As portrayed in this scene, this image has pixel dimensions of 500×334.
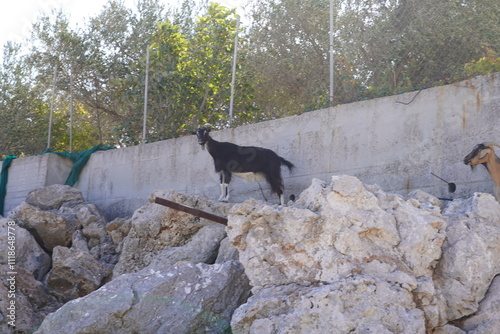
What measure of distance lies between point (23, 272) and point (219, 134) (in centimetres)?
396

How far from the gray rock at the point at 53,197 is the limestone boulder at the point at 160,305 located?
5645 millimetres

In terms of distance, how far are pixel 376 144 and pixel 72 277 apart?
14.0 ft

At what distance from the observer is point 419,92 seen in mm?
7754

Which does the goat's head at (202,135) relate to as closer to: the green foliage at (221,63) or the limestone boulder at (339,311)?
the green foliage at (221,63)

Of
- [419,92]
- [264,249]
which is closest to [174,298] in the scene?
[264,249]

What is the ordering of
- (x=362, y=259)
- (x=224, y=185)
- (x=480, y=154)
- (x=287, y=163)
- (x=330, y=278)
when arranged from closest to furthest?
(x=330, y=278)
(x=362, y=259)
(x=480, y=154)
(x=287, y=163)
(x=224, y=185)

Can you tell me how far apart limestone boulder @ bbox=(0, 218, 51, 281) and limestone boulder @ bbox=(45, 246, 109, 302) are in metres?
0.81

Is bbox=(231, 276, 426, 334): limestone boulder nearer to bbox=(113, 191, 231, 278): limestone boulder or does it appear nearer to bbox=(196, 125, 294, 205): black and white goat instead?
bbox=(113, 191, 231, 278): limestone boulder

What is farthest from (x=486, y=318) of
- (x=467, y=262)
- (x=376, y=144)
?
(x=376, y=144)

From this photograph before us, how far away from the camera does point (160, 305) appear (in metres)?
5.48

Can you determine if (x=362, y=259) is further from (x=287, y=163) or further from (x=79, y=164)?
(x=79, y=164)

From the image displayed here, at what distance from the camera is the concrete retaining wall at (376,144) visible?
725 cm

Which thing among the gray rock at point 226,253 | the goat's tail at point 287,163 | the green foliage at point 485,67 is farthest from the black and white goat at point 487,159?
the gray rock at point 226,253

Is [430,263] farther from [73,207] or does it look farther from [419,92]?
[73,207]
